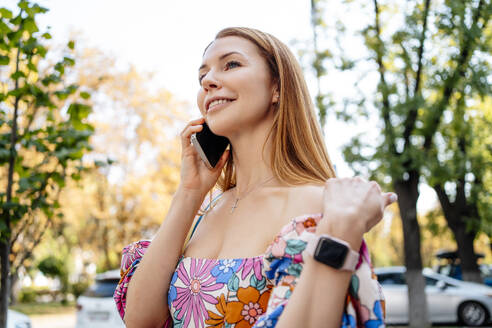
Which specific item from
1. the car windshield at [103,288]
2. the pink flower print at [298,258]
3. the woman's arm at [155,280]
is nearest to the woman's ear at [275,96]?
the woman's arm at [155,280]

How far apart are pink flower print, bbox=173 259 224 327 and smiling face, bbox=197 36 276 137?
507 millimetres

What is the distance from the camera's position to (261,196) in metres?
1.81

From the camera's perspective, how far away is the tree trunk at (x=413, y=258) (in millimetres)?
11096

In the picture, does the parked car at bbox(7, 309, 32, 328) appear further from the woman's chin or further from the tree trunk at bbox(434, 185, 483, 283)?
the tree trunk at bbox(434, 185, 483, 283)

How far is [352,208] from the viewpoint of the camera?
1235mm

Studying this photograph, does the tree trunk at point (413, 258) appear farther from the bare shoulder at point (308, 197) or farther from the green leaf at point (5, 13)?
the bare shoulder at point (308, 197)

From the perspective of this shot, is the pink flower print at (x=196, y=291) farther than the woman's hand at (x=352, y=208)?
Yes

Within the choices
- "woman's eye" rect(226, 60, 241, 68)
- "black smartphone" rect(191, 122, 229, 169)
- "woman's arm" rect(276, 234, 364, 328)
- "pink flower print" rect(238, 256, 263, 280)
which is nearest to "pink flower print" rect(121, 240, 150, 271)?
"black smartphone" rect(191, 122, 229, 169)

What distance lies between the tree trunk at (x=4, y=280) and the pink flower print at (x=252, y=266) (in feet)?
9.08

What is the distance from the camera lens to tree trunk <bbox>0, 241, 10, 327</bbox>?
146 inches

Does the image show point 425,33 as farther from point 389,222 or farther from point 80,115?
point 389,222

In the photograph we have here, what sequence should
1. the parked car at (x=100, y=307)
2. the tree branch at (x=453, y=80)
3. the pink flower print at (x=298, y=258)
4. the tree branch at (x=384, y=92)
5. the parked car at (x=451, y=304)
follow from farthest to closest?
the parked car at (x=451, y=304) → the tree branch at (x=384, y=92) → the parked car at (x=100, y=307) → the tree branch at (x=453, y=80) → the pink flower print at (x=298, y=258)

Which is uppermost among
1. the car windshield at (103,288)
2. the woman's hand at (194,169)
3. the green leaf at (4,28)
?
the green leaf at (4,28)

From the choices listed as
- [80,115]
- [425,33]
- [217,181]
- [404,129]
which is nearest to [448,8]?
[425,33]
